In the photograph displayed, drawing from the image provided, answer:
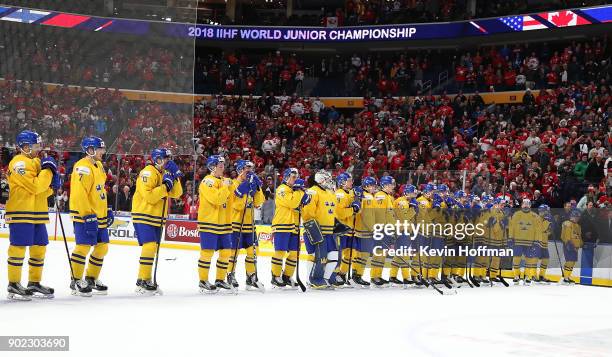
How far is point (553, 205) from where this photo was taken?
18.7 meters

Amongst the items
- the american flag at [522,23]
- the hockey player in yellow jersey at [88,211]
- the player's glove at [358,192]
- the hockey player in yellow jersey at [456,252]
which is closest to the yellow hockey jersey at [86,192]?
the hockey player in yellow jersey at [88,211]

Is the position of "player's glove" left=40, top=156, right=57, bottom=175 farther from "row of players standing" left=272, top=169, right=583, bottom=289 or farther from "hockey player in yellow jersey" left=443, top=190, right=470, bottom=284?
"hockey player in yellow jersey" left=443, top=190, right=470, bottom=284

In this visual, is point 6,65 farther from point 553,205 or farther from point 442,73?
point 442,73

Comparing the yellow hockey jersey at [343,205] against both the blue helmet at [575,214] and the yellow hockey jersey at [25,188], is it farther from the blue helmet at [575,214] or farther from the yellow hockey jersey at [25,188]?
the blue helmet at [575,214]

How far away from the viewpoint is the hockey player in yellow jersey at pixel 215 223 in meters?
10.7

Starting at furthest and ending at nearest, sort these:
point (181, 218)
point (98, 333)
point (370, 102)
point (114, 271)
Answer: point (370, 102) → point (181, 218) → point (114, 271) → point (98, 333)

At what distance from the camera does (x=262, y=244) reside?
1883 centimetres

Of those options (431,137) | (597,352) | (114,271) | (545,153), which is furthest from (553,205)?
(597,352)

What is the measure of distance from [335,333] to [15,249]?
12.3 feet

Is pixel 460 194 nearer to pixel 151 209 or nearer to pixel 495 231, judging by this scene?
pixel 495 231

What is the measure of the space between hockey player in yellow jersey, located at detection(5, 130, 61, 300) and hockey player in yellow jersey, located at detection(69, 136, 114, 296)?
50cm

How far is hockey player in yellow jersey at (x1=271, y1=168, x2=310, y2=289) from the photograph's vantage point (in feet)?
38.4

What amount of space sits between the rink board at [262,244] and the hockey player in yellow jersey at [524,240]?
0.76 ft

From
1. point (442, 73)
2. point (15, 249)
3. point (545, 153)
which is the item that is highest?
point (442, 73)
